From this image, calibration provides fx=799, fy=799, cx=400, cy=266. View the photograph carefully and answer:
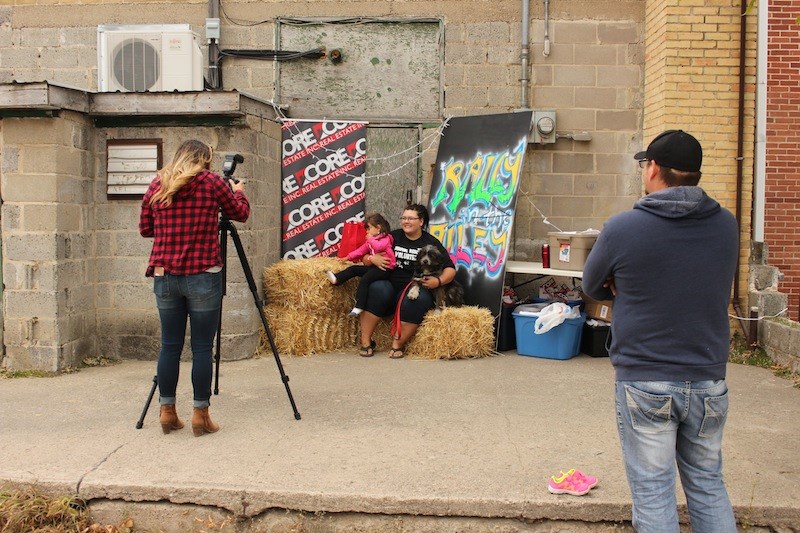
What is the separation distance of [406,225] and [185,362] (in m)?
2.50

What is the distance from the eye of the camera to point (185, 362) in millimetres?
7492

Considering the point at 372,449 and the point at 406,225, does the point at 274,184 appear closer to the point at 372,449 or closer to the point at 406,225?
the point at 406,225

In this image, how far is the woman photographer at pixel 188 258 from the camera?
191 inches

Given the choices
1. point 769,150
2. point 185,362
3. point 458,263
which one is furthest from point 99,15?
point 769,150

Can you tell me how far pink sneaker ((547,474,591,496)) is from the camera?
13.3 feet

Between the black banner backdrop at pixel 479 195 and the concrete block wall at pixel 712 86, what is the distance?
153cm

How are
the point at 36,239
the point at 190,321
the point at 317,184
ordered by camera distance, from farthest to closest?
the point at 317,184
the point at 36,239
the point at 190,321

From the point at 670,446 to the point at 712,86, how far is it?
595 cm

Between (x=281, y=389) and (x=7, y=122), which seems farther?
(x=7, y=122)

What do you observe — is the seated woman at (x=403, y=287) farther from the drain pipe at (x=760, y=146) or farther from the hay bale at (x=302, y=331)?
the drain pipe at (x=760, y=146)

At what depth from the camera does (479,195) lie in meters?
8.48

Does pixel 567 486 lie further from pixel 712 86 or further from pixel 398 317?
pixel 712 86

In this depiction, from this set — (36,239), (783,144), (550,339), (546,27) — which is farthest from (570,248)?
(36,239)

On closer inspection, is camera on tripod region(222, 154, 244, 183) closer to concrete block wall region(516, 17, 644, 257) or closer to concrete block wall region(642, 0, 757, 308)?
concrete block wall region(516, 17, 644, 257)
